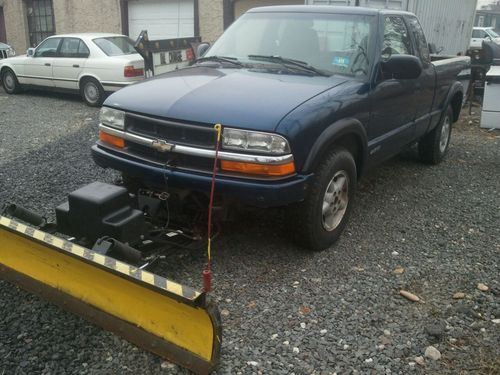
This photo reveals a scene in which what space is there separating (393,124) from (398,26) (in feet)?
3.47

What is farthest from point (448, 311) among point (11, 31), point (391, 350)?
point (11, 31)

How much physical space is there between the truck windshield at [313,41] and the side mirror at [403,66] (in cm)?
19

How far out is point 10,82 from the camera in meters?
12.1

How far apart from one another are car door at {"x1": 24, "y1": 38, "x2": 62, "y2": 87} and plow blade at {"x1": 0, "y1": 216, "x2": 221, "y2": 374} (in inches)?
347

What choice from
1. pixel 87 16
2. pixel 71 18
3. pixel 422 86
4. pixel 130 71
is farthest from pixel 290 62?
pixel 71 18

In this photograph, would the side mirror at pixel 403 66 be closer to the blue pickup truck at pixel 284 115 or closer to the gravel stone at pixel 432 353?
the blue pickup truck at pixel 284 115

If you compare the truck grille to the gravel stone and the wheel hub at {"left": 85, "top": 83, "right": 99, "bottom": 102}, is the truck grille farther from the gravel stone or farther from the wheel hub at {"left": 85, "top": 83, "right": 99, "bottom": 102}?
the wheel hub at {"left": 85, "top": 83, "right": 99, "bottom": 102}

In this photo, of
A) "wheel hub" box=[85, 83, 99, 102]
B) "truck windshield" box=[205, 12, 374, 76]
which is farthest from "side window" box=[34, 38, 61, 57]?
"truck windshield" box=[205, 12, 374, 76]

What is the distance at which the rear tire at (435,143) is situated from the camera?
21.0 feet

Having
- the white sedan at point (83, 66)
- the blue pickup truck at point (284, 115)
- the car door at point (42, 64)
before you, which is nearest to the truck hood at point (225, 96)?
the blue pickup truck at point (284, 115)

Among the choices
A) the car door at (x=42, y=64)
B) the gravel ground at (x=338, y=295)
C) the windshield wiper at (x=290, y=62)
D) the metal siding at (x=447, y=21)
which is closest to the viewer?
the gravel ground at (x=338, y=295)

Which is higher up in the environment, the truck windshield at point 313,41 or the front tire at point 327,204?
the truck windshield at point 313,41

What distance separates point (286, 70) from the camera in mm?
4250

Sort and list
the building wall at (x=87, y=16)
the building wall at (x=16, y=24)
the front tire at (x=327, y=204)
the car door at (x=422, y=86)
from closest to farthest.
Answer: the front tire at (x=327, y=204), the car door at (x=422, y=86), the building wall at (x=87, y=16), the building wall at (x=16, y=24)
